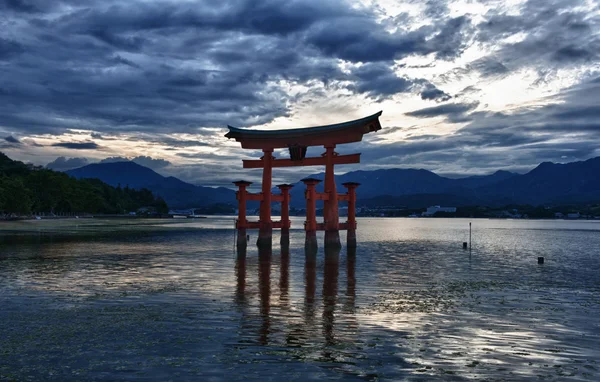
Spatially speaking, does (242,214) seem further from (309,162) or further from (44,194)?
(44,194)

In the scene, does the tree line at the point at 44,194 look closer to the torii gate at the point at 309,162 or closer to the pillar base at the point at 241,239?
the pillar base at the point at 241,239

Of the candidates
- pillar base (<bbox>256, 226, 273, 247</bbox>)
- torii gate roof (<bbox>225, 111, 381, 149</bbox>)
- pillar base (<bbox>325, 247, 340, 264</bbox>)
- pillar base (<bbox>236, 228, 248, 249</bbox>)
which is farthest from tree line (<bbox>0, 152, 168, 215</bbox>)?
pillar base (<bbox>325, 247, 340, 264</bbox>)

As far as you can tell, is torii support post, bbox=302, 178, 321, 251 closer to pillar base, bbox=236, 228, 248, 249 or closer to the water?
pillar base, bbox=236, 228, 248, 249

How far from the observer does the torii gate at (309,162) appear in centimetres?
3569

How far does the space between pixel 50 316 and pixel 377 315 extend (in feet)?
31.1

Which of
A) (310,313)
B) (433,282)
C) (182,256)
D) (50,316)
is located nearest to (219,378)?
(310,313)

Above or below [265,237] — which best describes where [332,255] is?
below

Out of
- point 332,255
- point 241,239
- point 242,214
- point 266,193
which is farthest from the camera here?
point 242,214

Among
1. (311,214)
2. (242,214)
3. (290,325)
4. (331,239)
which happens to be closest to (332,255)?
(331,239)

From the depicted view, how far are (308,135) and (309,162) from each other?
2.59 m

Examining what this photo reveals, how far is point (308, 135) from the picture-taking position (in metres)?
37.1

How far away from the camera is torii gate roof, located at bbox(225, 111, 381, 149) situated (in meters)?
34.5

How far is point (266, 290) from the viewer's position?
64.8ft

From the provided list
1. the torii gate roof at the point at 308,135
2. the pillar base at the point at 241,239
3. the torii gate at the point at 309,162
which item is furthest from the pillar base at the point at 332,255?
the torii gate roof at the point at 308,135
